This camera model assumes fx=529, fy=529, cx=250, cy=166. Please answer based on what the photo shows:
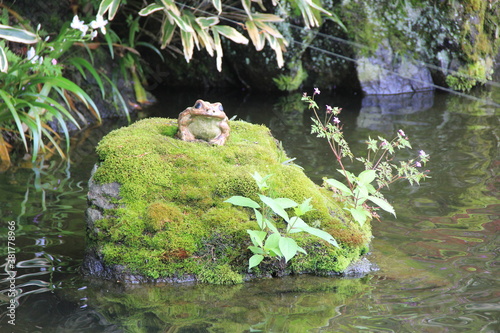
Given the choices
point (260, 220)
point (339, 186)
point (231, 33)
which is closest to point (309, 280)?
point (260, 220)

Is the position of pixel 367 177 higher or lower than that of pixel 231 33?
lower

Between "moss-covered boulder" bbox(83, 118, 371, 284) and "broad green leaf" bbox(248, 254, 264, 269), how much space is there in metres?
0.12

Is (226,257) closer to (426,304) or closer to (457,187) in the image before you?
(426,304)

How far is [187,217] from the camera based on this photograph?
3229mm

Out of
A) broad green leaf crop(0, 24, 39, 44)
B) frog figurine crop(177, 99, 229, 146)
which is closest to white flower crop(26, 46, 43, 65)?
broad green leaf crop(0, 24, 39, 44)

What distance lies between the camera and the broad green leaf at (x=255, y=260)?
295 centimetres

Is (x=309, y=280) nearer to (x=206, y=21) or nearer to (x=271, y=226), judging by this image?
(x=271, y=226)

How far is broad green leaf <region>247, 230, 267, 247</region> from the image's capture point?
9.77 feet

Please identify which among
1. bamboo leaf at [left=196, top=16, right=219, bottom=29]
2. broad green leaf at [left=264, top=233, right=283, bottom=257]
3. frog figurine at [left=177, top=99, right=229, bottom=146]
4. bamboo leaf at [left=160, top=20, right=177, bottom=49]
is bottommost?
broad green leaf at [left=264, top=233, right=283, bottom=257]

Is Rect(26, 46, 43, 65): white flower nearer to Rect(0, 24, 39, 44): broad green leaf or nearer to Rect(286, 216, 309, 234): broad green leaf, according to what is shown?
Rect(0, 24, 39, 44): broad green leaf

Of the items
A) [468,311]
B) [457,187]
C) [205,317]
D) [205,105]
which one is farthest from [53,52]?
[468,311]

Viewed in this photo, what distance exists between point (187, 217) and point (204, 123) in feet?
2.70

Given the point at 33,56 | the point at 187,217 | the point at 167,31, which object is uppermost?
the point at 167,31

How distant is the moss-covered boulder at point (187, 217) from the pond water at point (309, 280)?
0.38ft
